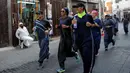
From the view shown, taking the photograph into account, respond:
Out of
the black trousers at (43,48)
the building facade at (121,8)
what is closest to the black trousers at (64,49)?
the black trousers at (43,48)

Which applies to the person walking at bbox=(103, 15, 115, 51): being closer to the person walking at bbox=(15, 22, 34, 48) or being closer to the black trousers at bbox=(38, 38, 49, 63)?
the person walking at bbox=(15, 22, 34, 48)

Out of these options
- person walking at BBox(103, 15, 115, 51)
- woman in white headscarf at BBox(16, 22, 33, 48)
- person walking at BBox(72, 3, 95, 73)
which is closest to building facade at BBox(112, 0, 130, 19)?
woman in white headscarf at BBox(16, 22, 33, 48)

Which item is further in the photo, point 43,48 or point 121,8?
point 121,8

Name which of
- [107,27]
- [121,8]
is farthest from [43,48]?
[121,8]

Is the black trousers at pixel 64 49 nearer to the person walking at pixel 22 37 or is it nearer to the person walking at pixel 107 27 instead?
the person walking at pixel 107 27

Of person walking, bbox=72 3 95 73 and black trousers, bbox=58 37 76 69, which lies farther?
black trousers, bbox=58 37 76 69

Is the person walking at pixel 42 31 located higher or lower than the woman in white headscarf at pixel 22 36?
higher

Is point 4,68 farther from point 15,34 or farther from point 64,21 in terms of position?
point 15,34

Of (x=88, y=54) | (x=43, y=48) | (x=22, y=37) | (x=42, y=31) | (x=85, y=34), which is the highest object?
(x=85, y=34)

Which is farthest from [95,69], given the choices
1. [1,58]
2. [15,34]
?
[15,34]

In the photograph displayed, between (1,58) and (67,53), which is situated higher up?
(67,53)

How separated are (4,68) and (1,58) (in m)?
2.19

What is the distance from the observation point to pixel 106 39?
12.6 meters

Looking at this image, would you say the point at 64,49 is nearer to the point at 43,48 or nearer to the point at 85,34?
the point at 43,48
